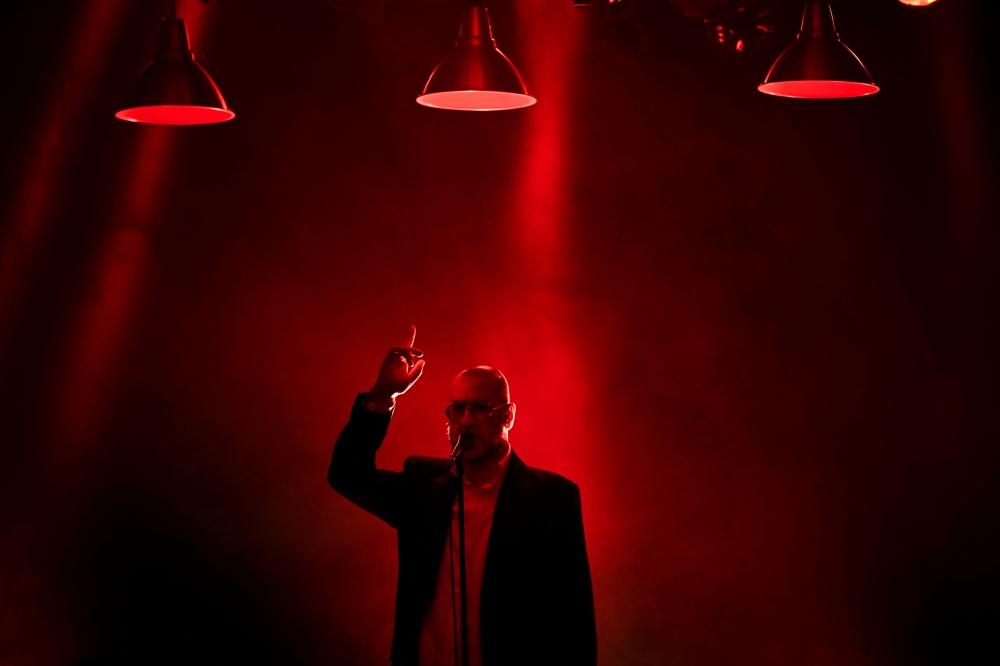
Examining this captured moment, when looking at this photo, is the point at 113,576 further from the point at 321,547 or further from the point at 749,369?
the point at 749,369

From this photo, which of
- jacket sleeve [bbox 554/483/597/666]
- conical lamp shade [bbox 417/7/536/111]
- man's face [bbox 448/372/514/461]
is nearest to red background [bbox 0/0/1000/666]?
man's face [bbox 448/372/514/461]

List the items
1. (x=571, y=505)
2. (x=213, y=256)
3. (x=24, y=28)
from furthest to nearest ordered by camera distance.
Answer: (x=213, y=256) < (x=24, y=28) < (x=571, y=505)

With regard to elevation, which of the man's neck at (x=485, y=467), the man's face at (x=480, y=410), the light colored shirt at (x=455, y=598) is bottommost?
the light colored shirt at (x=455, y=598)

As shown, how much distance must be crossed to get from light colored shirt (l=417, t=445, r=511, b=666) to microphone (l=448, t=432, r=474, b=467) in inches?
12.8

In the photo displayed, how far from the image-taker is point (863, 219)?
4262 mm

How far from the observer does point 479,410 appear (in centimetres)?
287

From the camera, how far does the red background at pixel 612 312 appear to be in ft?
13.4

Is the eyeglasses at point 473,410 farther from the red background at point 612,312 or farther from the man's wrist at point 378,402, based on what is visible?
the red background at point 612,312

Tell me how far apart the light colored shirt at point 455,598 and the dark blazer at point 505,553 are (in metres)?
0.02

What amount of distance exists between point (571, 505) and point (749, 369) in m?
1.75

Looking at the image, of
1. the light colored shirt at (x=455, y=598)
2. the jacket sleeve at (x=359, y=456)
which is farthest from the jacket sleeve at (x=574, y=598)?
the jacket sleeve at (x=359, y=456)

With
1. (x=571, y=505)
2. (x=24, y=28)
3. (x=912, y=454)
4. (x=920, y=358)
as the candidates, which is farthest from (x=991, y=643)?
(x=24, y=28)

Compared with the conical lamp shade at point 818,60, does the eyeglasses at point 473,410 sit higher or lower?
lower

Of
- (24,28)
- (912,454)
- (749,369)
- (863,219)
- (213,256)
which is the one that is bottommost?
(912,454)
